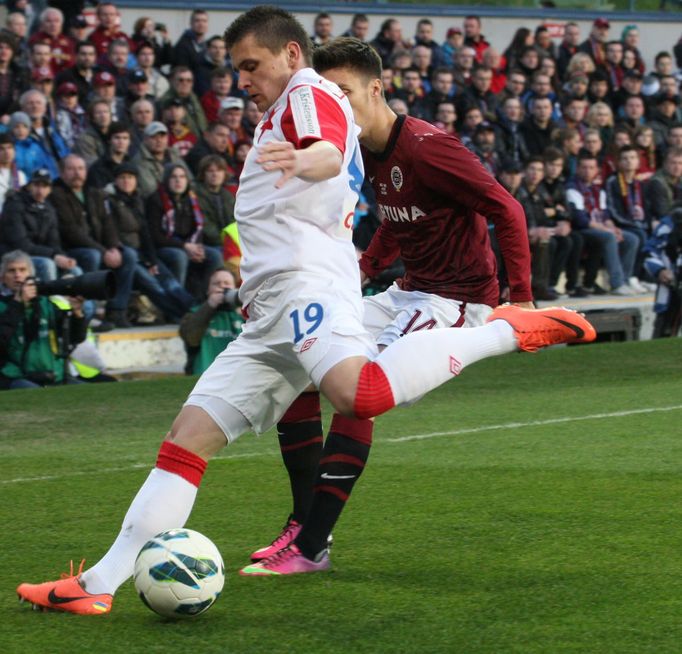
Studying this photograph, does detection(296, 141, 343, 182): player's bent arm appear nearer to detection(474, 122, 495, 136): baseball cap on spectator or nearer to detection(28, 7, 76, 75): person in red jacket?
detection(28, 7, 76, 75): person in red jacket

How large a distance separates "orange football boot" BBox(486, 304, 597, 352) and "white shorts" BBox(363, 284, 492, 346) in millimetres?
755

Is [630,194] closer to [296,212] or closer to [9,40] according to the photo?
[9,40]

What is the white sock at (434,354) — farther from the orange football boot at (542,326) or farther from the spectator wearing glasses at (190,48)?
the spectator wearing glasses at (190,48)

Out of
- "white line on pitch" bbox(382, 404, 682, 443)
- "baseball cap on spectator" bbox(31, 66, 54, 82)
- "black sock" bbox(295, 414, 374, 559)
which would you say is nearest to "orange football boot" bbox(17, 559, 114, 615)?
"black sock" bbox(295, 414, 374, 559)

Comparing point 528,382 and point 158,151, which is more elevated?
point 158,151

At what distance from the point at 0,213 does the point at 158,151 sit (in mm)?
1965

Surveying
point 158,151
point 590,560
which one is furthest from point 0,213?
point 590,560

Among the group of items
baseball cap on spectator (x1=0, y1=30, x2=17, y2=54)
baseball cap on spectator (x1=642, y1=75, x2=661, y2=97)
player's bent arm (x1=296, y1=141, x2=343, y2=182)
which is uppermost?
player's bent arm (x1=296, y1=141, x2=343, y2=182)

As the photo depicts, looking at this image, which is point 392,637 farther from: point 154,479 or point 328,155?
point 328,155

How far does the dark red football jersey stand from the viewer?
5523mm

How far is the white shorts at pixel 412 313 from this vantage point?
5734 millimetres

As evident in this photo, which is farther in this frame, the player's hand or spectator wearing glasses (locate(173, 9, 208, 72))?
spectator wearing glasses (locate(173, 9, 208, 72))

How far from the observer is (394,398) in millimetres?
4414

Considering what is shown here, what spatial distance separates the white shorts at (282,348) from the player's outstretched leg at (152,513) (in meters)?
0.09
